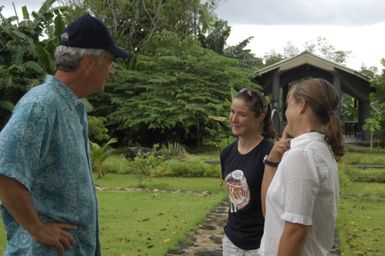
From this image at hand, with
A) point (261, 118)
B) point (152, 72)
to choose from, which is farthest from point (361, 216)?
point (152, 72)

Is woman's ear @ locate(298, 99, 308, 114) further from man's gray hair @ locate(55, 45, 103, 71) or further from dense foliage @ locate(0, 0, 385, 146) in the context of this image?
dense foliage @ locate(0, 0, 385, 146)

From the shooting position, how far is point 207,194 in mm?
10641

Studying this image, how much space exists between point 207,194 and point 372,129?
14.1 m

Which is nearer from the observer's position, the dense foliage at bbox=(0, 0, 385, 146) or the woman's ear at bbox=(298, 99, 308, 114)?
the woman's ear at bbox=(298, 99, 308, 114)

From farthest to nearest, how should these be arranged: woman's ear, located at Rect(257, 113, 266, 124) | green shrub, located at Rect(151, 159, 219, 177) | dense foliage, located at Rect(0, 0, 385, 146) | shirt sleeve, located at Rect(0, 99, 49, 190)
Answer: dense foliage, located at Rect(0, 0, 385, 146), green shrub, located at Rect(151, 159, 219, 177), woman's ear, located at Rect(257, 113, 266, 124), shirt sleeve, located at Rect(0, 99, 49, 190)

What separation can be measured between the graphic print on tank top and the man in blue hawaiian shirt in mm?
1108

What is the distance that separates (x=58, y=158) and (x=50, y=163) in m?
0.04

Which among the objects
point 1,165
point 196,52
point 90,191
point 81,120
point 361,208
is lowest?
point 361,208

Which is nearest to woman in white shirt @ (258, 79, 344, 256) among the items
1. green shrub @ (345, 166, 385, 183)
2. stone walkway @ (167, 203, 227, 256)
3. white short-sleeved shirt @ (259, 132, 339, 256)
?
white short-sleeved shirt @ (259, 132, 339, 256)

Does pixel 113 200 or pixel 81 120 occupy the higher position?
pixel 81 120

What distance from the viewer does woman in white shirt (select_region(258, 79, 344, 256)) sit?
2.14 m

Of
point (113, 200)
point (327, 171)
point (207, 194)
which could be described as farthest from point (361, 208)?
point (327, 171)

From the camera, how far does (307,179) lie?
2127mm

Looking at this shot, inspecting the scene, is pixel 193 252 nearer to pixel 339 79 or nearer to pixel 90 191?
pixel 90 191
